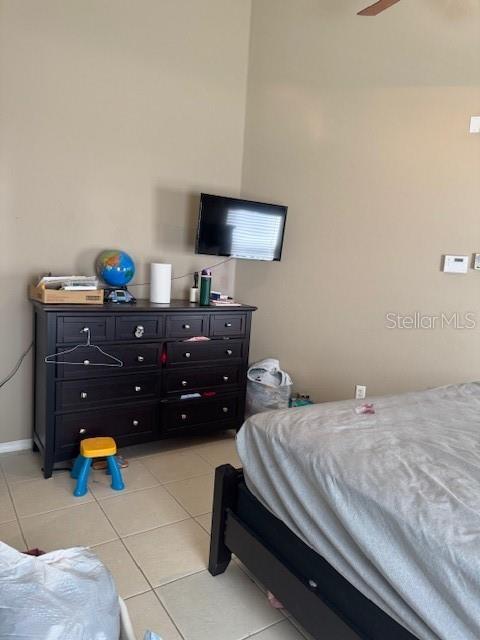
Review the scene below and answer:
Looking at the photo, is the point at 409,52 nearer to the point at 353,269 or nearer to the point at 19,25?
the point at 353,269

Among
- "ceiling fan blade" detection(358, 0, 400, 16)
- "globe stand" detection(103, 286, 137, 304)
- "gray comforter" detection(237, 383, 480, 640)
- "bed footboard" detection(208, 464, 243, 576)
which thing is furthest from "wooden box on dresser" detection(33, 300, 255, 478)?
"ceiling fan blade" detection(358, 0, 400, 16)

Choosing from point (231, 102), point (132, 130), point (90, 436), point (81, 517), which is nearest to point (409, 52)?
point (231, 102)

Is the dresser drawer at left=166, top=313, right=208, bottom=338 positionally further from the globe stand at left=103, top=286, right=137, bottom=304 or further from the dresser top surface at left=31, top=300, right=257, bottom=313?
the globe stand at left=103, top=286, right=137, bottom=304

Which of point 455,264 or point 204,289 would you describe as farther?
point 204,289

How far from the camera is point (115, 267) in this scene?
2992mm

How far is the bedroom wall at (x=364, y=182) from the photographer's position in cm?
272

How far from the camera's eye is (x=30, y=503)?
7.80 feet

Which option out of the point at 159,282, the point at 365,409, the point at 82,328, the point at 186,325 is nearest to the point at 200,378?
the point at 186,325

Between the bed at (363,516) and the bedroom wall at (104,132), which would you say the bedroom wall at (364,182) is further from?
the bed at (363,516)

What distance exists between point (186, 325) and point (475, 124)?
84.5 inches

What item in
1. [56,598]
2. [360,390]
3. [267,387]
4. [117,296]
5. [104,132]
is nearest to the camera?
[56,598]

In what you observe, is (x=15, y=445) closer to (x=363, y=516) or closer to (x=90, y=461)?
Result: (x=90, y=461)

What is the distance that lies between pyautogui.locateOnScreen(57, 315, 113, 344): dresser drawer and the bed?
1.24m

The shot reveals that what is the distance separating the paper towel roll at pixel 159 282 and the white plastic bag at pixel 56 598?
6.50 feet
